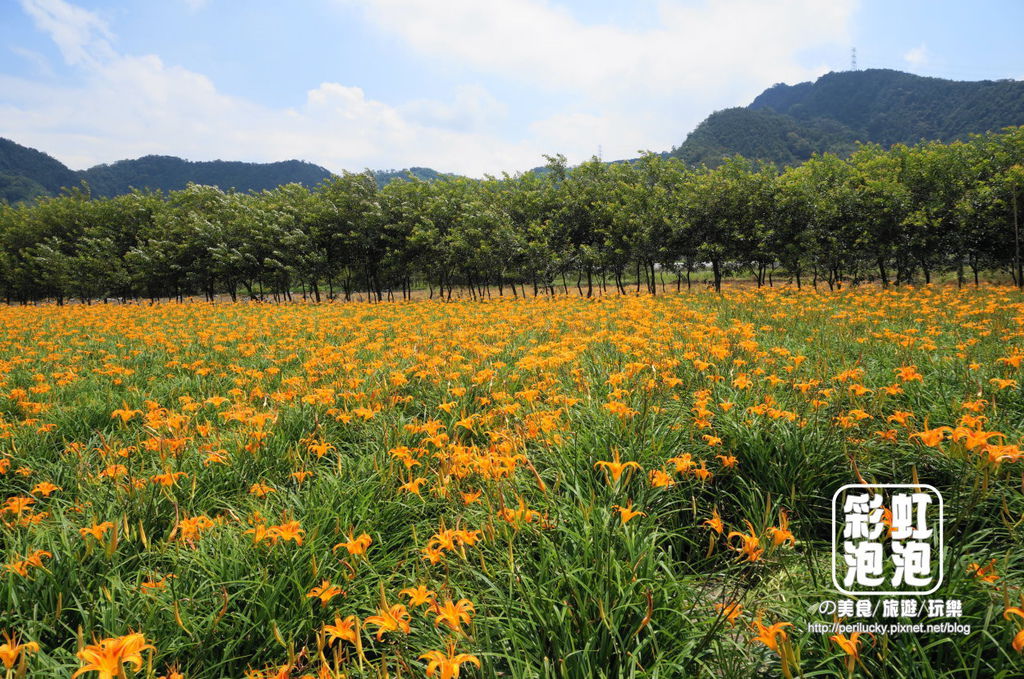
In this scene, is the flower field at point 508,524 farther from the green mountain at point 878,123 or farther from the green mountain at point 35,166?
the green mountain at point 35,166

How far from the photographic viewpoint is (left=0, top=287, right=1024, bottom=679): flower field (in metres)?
1.82

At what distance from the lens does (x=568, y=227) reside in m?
27.5

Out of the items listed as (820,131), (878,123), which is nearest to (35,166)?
(820,131)

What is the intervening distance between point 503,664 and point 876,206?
25983 mm

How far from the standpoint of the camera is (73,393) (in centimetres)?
580

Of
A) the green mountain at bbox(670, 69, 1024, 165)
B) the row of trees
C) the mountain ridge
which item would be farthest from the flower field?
the green mountain at bbox(670, 69, 1024, 165)

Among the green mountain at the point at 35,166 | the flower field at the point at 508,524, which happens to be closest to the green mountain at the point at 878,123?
the flower field at the point at 508,524

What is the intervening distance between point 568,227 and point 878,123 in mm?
195676

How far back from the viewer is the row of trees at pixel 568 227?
19.8 metres

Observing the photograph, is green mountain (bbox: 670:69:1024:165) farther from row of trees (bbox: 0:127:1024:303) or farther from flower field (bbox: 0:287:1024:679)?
flower field (bbox: 0:287:1024:679)

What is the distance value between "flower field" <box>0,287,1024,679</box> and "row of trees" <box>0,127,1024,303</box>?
1840cm

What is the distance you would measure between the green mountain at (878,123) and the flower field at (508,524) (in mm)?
135724

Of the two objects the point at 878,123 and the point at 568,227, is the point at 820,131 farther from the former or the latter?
the point at 568,227

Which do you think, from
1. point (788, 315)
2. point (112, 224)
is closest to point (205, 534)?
point (788, 315)
